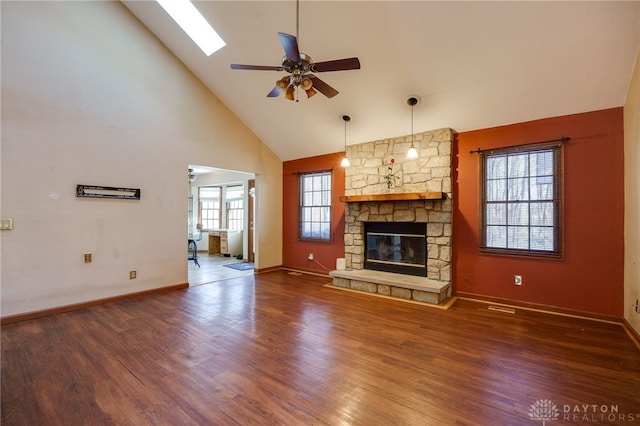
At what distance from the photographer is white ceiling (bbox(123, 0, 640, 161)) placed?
9.53 ft

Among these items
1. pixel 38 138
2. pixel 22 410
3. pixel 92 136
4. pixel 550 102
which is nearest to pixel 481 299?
pixel 550 102

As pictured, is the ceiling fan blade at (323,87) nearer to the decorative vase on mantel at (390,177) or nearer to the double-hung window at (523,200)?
the decorative vase on mantel at (390,177)

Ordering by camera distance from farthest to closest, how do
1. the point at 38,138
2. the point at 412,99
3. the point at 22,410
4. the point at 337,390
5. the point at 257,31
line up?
the point at 412,99 < the point at 257,31 < the point at 38,138 < the point at 337,390 < the point at 22,410

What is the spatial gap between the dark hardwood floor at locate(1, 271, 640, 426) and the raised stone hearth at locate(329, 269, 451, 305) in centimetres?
40

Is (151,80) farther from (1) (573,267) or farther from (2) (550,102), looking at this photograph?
(1) (573,267)

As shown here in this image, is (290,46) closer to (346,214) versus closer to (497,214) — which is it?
(346,214)

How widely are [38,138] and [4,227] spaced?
3.83ft

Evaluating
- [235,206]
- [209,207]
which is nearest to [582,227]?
[235,206]

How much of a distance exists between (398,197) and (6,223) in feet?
17.3

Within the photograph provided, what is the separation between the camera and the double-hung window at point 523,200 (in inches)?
151

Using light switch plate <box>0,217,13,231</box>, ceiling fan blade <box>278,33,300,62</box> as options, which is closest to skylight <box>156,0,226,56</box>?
ceiling fan blade <box>278,33,300,62</box>

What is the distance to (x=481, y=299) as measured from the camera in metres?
4.32

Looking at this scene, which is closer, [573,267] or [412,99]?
[573,267]

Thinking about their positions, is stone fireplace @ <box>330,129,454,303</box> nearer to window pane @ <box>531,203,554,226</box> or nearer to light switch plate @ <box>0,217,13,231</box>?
window pane @ <box>531,203,554,226</box>
